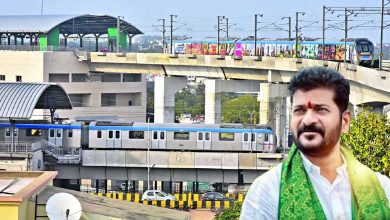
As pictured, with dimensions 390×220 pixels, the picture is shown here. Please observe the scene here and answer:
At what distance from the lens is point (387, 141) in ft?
117

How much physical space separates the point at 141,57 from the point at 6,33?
48.3ft

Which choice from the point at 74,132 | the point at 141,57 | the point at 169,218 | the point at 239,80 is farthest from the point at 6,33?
the point at 169,218

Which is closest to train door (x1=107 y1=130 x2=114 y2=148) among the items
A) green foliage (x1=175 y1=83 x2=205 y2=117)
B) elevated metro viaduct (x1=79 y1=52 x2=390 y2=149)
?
elevated metro viaduct (x1=79 y1=52 x2=390 y2=149)

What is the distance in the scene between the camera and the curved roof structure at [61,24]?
90.1 metres

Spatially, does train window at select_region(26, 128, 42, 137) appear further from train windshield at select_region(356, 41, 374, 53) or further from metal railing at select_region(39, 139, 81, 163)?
train windshield at select_region(356, 41, 374, 53)

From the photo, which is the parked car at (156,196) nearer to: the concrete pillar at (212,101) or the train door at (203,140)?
the train door at (203,140)

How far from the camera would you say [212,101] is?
8012cm

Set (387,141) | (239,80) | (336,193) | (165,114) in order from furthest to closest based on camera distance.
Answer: (165,114), (239,80), (387,141), (336,193)

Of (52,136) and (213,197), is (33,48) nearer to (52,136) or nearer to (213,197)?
(52,136)

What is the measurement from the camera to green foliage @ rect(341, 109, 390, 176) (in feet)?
110

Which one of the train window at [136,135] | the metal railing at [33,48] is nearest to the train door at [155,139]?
the train window at [136,135]

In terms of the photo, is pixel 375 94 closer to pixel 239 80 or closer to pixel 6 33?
pixel 239 80

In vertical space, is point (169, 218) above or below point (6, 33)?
below

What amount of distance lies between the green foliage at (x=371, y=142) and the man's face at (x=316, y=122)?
2733cm
